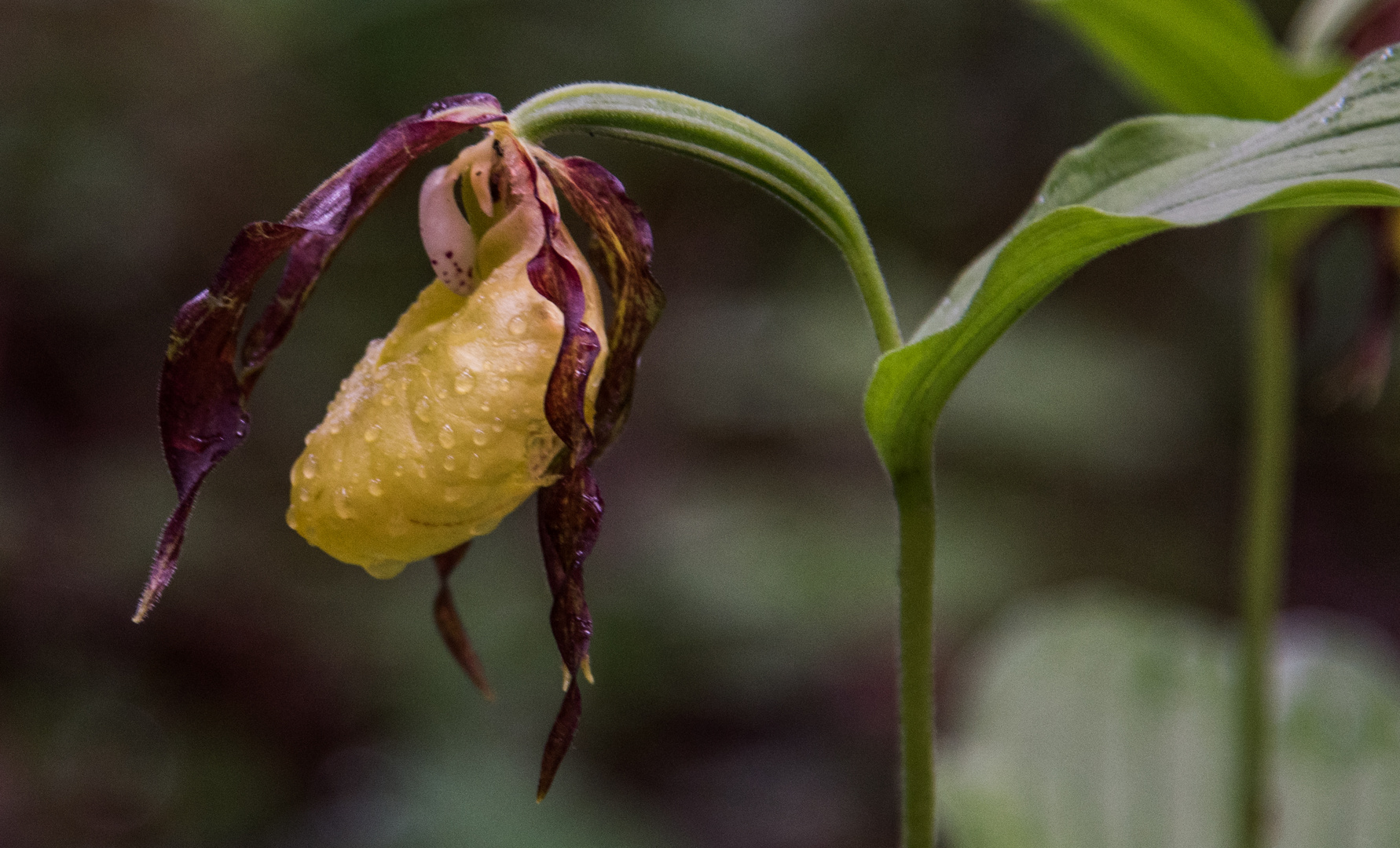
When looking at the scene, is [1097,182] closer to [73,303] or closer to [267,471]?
[267,471]

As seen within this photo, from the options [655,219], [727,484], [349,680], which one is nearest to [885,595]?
[727,484]

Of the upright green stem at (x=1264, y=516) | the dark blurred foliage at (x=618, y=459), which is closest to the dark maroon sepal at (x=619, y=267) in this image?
the upright green stem at (x=1264, y=516)

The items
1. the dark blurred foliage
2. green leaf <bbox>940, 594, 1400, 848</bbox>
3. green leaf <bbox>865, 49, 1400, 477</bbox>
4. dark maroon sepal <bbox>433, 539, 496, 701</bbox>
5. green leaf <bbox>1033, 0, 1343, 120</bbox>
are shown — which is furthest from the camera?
the dark blurred foliage

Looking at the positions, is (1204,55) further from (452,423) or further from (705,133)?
(452,423)

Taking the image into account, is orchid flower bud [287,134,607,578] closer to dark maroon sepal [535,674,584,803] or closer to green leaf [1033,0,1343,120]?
dark maroon sepal [535,674,584,803]

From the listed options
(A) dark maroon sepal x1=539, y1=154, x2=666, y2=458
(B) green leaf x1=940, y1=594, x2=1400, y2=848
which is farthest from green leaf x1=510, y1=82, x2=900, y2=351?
(B) green leaf x1=940, y1=594, x2=1400, y2=848

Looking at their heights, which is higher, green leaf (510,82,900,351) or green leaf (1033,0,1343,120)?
green leaf (1033,0,1343,120)

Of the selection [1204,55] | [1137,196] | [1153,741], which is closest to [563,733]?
[1137,196]

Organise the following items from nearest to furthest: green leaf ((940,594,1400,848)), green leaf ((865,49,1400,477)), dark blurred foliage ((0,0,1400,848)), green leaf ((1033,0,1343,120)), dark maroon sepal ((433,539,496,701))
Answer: green leaf ((865,49,1400,477))
dark maroon sepal ((433,539,496,701))
green leaf ((1033,0,1343,120))
green leaf ((940,594,1400,848))
dark blurred foliage ((0,0,1400,848))
